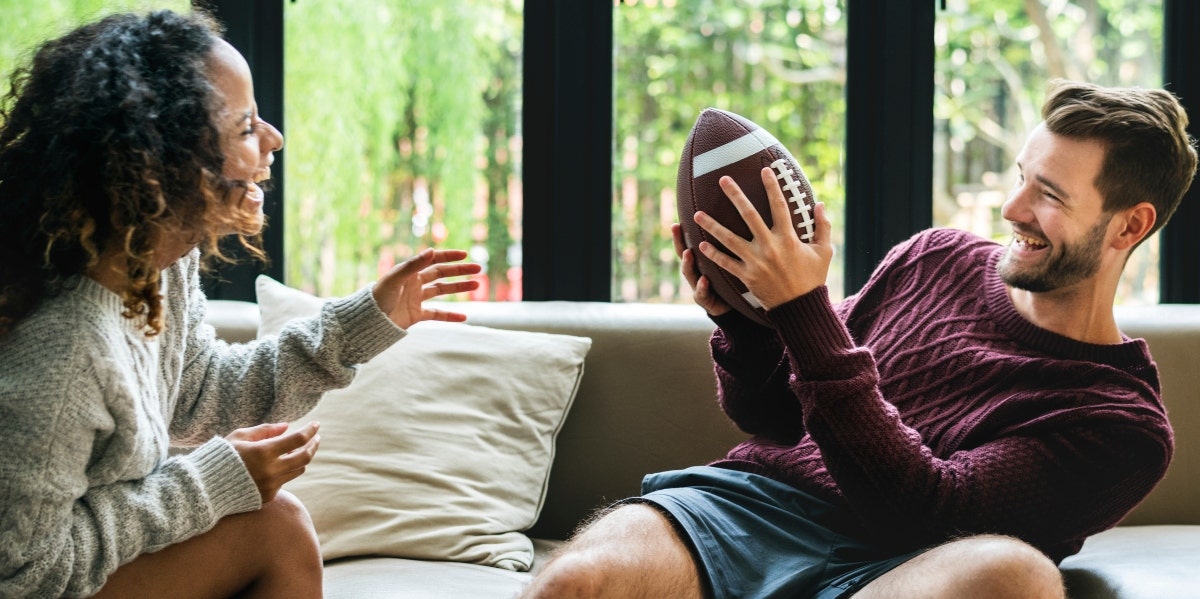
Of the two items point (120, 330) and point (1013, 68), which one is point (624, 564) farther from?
point (1013, 68)

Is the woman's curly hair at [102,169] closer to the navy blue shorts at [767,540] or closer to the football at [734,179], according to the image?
the football at [734,179]

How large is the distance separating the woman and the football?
24.6 inches

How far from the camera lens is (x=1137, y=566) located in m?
1.80

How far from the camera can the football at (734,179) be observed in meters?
1.64

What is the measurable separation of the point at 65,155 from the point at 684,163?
853mm

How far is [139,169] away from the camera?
4.52 ft

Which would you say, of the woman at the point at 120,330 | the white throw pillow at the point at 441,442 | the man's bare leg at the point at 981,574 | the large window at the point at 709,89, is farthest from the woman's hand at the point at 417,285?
the large window at the point at 709,89

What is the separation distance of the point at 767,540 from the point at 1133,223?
78cm

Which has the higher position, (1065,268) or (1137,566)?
(1065,268)

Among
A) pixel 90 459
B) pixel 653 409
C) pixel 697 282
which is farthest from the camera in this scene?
pixel 653 409

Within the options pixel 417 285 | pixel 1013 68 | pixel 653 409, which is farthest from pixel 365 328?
pixel 1013 68

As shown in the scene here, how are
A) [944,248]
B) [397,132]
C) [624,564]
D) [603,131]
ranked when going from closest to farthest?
[624,564]
[944,248]
[603,131]
[397,132]

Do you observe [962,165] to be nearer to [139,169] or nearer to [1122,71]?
[1122,71]

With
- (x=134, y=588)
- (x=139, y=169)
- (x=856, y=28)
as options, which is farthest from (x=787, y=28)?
(x=134, y=588)
